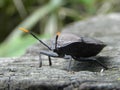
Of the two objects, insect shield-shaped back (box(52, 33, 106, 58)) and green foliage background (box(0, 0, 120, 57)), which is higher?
green foliage background (box(0, 0, 120, 57))

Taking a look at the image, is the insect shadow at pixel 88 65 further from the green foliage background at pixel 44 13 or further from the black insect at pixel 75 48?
the green foliage background at pixel 44 13

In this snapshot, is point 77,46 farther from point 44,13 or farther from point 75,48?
point 44,13

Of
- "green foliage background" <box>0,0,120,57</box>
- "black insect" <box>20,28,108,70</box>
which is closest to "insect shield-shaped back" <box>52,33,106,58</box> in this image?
"black insect" <box>20,28,108,70</box>

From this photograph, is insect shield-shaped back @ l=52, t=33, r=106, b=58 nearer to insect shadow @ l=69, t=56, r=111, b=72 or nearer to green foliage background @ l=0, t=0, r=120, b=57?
insect shadow @ l=69, t=56, r=111, b=72

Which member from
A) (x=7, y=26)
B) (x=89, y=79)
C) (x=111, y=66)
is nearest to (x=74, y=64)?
(x=111, y=66)

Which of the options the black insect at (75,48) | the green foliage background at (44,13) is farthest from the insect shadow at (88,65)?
the green foliage background at (44,13)

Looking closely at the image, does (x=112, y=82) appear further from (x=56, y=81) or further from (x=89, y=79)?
(x=56, y=81)
